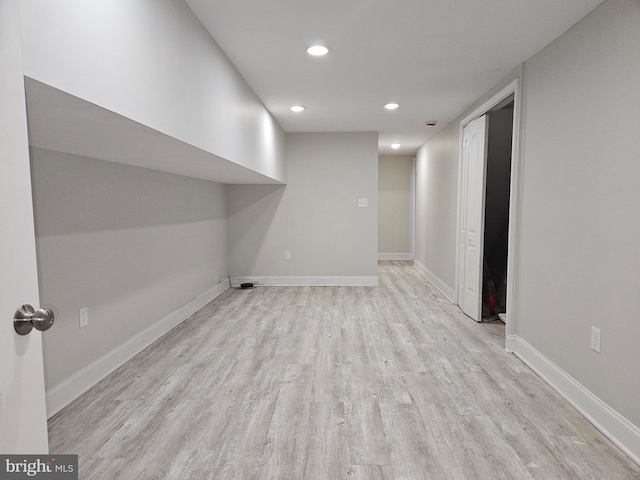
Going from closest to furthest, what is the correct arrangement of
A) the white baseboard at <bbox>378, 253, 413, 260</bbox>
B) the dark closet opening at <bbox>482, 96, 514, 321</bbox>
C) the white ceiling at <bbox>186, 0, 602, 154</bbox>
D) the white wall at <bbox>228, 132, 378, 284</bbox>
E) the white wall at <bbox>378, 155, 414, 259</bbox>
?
the white ceiling at <bbox>186, 0, 602, 154</bbox> → the dark closet opening at <bbox>482, 96, 514, 321</bbox> → the white wall at <bbox>228, 132, 378, 284</bbox> → the white wall at <bbox>378, 155, 414, 259</bbox> → the white baseboard at <bbox>378, 253, 413, 260</bbox>

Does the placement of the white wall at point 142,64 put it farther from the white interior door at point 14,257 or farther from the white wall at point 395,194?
the white wall at point 395,194

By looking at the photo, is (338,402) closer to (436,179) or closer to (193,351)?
(193,351)

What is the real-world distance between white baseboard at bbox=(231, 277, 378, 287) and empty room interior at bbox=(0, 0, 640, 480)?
1.53 metres

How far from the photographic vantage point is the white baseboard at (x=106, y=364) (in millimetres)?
2248

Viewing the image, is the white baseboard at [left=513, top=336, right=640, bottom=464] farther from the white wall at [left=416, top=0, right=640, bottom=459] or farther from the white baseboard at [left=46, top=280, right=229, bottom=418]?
the white baseboard at [left=46, top=280, right=229, bottom=418]

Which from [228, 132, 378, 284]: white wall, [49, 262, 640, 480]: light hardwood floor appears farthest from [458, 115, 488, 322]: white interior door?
[228, 132, 378, 284]: white wall

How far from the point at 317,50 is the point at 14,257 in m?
2.38

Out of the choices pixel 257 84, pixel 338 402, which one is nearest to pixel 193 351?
pixel 338 402

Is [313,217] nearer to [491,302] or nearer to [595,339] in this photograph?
[491,302]

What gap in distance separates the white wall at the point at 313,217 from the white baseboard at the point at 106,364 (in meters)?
1.77

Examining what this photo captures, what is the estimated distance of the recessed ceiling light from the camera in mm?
2676

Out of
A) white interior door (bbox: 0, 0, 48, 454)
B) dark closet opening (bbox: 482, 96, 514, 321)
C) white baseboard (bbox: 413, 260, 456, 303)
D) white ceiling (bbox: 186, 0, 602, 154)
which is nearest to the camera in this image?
white interior door (bbox: 0, 0, 48, 454)

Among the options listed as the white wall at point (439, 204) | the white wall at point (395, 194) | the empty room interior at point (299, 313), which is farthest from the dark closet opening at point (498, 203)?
the white wall at point (395, 194)

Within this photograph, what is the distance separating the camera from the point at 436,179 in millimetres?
5922
